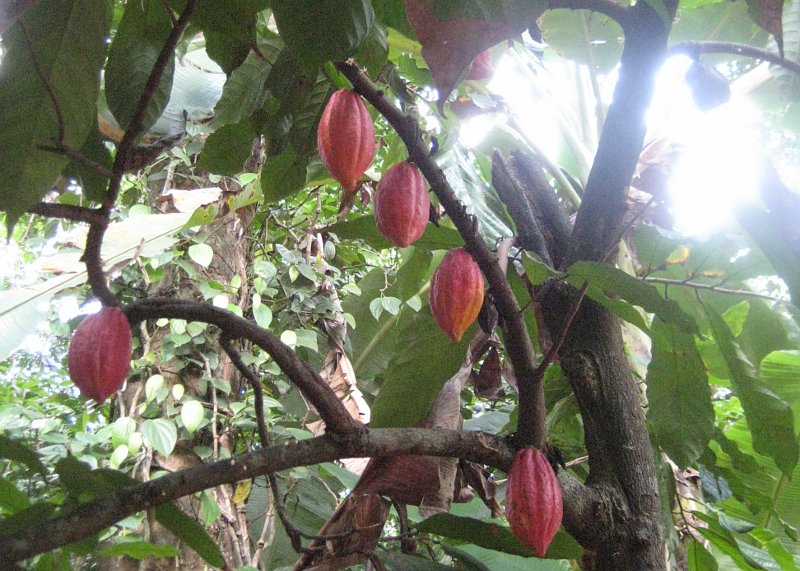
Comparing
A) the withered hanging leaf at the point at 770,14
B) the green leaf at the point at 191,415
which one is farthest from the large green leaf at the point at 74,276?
the withered hanging leaf at the point at 770,14

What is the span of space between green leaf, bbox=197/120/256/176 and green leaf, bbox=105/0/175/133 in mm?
108

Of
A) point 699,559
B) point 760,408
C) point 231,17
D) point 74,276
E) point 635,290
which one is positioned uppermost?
point 231,17

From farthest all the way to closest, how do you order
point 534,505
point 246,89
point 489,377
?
point 489,377 < point 246,89 < point 534,505

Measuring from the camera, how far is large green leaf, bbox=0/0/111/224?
0.62 meters

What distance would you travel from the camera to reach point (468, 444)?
0.68 metres

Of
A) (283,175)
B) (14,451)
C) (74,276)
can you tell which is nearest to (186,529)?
(14,451)

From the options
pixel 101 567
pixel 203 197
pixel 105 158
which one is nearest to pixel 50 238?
pixel 203 197

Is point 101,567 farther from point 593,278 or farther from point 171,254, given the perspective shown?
point 593,278

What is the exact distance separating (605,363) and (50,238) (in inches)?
91.4

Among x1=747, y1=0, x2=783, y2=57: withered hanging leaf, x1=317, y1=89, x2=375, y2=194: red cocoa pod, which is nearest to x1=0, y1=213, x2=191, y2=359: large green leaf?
x1=317, y1=89, x2=375, y2=194: red cocoa pod

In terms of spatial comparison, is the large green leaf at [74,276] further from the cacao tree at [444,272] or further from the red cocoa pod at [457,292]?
the red cocoa pod at [457,292]

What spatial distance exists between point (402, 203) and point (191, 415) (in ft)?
4.64

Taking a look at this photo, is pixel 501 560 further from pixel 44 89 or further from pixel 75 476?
pixel 44 89

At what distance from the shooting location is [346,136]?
676mm
